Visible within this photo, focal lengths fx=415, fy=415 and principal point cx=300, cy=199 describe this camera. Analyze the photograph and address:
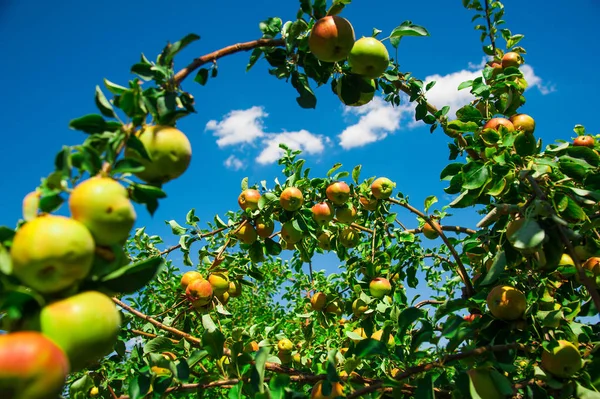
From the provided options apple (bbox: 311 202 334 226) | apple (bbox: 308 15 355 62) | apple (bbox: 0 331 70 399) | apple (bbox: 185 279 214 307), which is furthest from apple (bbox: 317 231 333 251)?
apple (bbox: 0 331 70 399)

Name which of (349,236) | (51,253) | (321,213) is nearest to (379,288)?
(349,236)

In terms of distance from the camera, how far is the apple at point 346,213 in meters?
3.52

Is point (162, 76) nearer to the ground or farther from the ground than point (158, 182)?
farther from the ground

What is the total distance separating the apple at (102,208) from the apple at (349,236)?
293 centimetres

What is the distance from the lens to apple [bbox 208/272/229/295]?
3070 millimetres

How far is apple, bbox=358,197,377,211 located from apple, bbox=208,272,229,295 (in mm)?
1410

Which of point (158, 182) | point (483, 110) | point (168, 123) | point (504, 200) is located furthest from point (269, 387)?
point (483, 110)

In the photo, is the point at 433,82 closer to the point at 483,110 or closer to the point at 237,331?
the point at 483,110

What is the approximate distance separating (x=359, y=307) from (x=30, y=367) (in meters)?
2.73

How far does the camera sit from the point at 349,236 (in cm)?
383

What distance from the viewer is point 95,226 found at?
102 centimetres

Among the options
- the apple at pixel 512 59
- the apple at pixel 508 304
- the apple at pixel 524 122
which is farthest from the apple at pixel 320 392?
the apple at pixel 512 59

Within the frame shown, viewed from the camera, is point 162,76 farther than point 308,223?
No

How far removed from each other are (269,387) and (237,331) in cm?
66
